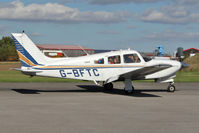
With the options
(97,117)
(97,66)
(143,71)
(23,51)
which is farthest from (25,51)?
(97,117)

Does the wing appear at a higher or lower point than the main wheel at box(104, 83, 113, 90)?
higher

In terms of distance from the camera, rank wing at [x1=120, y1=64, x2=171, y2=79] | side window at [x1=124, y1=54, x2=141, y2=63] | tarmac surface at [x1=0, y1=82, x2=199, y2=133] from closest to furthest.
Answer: tarmac surface at [x1=0, y1=82, x2=199, y2=133]
wing at [x1=120, y1=64, x2=171, y2=79]
side window at [x1=124, y1=54, x2=141, y2=63]

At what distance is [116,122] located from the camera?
9.09 m

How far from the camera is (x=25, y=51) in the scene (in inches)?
646

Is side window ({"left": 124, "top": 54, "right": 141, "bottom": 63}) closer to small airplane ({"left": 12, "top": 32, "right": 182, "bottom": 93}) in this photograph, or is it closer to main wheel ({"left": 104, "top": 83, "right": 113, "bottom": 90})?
small airplane ({"left": 12, "top": 32, "right": 182, "bottom": 93})

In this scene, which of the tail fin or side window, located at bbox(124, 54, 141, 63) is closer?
the tail fin

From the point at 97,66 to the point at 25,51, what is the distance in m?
3.84

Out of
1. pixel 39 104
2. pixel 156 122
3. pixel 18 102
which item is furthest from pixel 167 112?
pixel 18 102

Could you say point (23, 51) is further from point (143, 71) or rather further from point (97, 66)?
point (143, 71)

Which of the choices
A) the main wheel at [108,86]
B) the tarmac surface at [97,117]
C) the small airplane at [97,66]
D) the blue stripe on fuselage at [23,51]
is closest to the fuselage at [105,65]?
the small airplane at [97,66]

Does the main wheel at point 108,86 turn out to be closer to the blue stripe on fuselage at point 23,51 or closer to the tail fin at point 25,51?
the tail fin at point 25,51

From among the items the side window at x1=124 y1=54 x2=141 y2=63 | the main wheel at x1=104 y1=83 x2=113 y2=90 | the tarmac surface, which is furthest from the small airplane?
the tarmac surface

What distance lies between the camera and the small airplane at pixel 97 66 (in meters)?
16.3

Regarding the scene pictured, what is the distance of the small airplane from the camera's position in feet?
53.6
